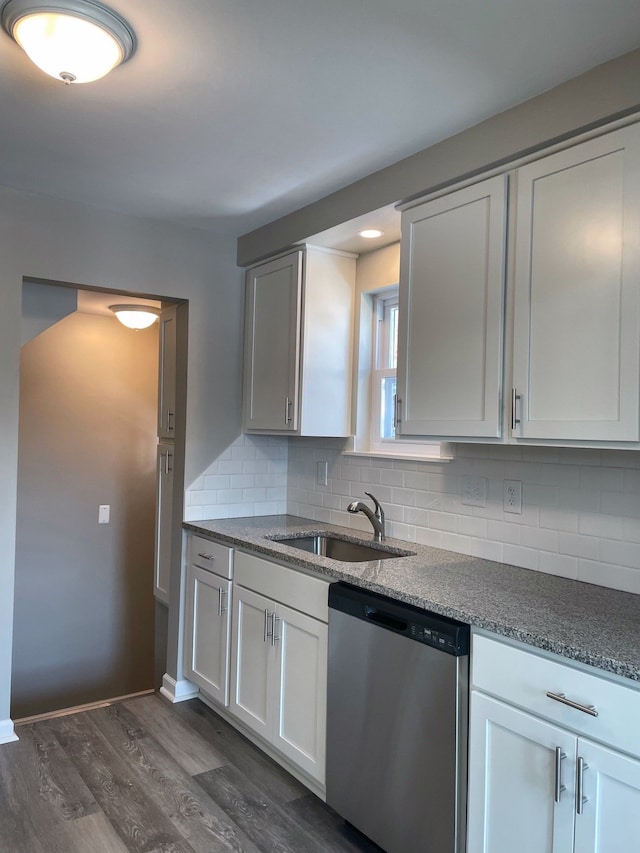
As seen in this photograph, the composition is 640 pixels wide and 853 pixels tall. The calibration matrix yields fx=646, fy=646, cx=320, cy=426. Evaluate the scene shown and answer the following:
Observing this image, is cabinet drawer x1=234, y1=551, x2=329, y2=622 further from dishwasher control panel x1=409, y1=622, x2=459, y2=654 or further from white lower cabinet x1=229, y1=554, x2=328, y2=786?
dishwasher control panel x1=409, y1=622, x2=459, y2=654

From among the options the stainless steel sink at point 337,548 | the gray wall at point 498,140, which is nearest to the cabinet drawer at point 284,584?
the stainless steel sink at point 337,548

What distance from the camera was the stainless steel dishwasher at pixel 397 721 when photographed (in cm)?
177

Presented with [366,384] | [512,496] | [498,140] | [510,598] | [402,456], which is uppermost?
[498,140]

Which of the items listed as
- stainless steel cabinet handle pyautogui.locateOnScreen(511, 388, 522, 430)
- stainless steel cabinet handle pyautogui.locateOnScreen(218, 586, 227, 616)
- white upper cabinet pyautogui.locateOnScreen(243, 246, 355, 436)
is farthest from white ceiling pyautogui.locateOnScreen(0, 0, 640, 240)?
stainless steel cabinet handle pyautogui.locateOnScreen(218, 586, 227, 616)

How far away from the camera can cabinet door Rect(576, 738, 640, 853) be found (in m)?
1.38

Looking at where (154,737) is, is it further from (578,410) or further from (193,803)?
(578,410)

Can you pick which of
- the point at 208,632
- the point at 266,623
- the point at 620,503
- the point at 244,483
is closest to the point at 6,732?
the point at 208,632

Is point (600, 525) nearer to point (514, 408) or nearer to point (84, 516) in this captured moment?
point (514, 408)

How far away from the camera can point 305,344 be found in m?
3.10

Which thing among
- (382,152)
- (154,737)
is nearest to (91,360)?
(154,737)

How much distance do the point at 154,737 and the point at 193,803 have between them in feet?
1.93

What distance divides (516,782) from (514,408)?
1037 millimetres

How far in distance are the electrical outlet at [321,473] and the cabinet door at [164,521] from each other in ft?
2.81

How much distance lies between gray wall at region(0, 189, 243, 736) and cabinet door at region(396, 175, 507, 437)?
4.20 feet
